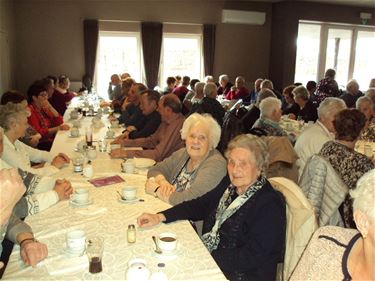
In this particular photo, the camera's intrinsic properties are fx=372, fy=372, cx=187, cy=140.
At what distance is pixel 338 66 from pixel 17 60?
905cm

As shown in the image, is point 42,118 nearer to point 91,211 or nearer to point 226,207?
point 91,211

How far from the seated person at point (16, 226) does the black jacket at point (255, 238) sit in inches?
32.7

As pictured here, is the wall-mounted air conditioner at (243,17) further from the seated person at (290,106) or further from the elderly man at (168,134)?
the elderly man at (168,134)

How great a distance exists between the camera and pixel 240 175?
189 cm

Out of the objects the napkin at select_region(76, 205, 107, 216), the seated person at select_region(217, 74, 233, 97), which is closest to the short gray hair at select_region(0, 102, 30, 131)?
the napkin at select_region(76, 205, 107, 216)

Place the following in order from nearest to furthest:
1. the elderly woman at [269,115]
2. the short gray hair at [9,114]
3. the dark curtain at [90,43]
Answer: the short gray hair at [9,114] → the elderly woman at [269,115] → the dark curtain at [90,43]

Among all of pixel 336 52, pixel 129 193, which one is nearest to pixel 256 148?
pixel 129 193

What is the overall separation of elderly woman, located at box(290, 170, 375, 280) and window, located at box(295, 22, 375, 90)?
9.99 metres

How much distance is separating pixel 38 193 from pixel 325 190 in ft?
5.90

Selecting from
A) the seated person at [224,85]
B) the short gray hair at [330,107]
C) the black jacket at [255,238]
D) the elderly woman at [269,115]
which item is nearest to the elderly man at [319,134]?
the short gray hair at [330,107]

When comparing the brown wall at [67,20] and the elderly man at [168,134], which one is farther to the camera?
the brown wall at [67,20]

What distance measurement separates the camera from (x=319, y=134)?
331 cm

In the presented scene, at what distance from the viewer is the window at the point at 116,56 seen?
972 cm

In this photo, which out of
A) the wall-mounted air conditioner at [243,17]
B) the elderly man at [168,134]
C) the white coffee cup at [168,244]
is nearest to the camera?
the white coffee cup at [168,244]
